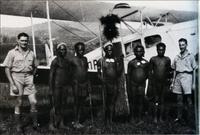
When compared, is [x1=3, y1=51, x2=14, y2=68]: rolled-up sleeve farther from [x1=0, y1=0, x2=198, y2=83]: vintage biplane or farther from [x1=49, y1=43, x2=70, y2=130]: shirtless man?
[x1=49, y1=43, x2=70, y2=130]: shirtless man

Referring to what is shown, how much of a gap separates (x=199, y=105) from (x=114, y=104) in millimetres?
1018

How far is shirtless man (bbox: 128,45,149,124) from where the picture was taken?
4.48 m

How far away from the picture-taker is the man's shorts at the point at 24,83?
4188 mm

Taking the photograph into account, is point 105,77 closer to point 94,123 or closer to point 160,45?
point 94,123

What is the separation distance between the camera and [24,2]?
4.22m

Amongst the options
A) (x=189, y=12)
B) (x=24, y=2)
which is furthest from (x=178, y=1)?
(x=24, y=2)

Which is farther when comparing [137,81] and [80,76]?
[137,81]

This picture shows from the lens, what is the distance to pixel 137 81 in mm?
4496

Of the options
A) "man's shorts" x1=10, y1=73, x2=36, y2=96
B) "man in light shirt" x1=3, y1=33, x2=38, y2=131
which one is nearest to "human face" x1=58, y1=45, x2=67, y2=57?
"man in light shirt" x1=3, y1=33, x2=38, y2=131

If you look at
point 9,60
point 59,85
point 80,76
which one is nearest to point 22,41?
point 9,60

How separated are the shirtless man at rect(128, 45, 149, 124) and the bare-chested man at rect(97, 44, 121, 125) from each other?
0.17 meters

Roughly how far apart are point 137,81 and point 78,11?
106 centimetres

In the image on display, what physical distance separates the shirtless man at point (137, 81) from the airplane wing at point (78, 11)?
44 centimetres

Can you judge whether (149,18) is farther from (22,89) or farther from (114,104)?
(22,89)
